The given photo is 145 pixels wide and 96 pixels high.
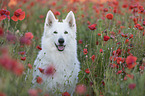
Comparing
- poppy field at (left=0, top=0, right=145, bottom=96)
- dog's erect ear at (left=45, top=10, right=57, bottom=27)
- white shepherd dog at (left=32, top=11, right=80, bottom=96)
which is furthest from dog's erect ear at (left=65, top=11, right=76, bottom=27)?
poppy field at (left=0, top=0, right=145, bottom=96)

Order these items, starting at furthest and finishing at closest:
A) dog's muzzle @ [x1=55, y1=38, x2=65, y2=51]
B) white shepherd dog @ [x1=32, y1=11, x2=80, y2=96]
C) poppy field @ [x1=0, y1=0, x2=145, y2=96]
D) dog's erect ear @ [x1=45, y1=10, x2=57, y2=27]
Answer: dog's erect ear @ [x1=45, y1=10, x2=57, y2=27]
white shepherd dog @ [x1=32, y1=11, x2=80, y2=96]
dog's muzzle @ [x1=55, y1=38, x2=65, y2=51]
poppy field @ [x1=0, y1=0, x2=145, y2=96]

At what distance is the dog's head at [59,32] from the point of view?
3164 millimetres

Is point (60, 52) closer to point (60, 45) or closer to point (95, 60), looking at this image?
point (60, 45)

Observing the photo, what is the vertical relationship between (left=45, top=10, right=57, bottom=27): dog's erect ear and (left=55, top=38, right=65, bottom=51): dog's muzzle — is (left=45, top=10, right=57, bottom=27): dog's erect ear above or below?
above

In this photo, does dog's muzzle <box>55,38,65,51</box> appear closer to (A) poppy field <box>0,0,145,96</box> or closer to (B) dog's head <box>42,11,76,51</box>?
(B) dog's head <box>42,11,76,51</box>

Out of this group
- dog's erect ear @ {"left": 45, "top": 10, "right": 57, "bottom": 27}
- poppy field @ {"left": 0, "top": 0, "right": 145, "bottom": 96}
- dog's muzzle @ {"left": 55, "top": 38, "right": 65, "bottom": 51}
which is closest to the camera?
poppy field @ {"left": 0, "top": 0, "right": 145, "bottom": 96}

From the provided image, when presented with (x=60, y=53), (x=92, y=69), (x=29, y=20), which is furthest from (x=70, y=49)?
(x=29, y=20)

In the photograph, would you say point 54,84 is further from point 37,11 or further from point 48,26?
point 37,11

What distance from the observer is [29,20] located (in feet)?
22.0

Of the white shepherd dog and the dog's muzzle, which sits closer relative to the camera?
the dog's muzzle

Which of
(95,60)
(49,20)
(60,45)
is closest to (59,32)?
(60,45)

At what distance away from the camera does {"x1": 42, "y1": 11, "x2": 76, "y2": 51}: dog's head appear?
3164 millimetres

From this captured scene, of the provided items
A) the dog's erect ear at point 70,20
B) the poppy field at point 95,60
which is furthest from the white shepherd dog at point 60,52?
the poppy field at point 95,60

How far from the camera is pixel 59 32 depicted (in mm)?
3246
